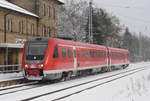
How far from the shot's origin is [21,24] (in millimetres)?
28672

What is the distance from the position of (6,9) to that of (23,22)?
3.40 metres

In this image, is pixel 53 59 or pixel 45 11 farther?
pixel 45 11

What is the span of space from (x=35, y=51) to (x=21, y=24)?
13.1 meters

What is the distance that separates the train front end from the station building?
5.40 metres

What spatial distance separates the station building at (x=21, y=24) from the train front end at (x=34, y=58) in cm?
540

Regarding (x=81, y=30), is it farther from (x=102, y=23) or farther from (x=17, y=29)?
(x=17, y=29)

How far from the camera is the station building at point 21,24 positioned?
2514 cm

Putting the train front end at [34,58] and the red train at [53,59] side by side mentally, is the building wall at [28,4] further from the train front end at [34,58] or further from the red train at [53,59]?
the train front end at [34,58]

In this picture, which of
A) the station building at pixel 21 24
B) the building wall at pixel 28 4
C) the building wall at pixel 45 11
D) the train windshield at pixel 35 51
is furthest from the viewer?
the building wall at pixel 28 4

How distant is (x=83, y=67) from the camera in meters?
21.3

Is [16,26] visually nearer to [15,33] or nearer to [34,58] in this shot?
[15,33]

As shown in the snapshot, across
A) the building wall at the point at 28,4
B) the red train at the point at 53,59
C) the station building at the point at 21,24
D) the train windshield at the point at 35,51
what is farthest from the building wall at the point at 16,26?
the train windshield at the point at 35,51

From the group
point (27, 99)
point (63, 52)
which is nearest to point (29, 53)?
point (63, 52)

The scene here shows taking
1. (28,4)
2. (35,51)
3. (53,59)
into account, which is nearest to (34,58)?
(35,51)
